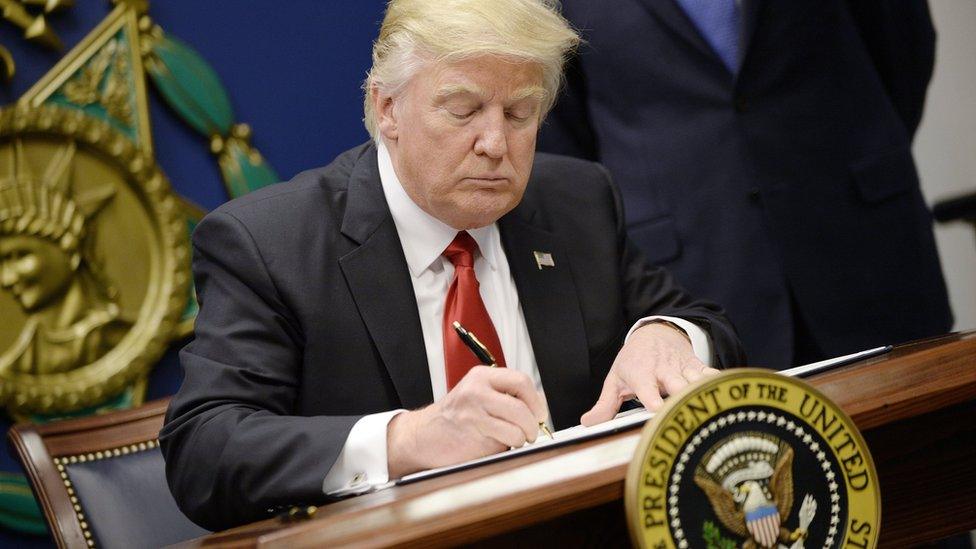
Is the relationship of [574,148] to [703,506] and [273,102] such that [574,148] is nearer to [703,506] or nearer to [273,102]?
[273,102]

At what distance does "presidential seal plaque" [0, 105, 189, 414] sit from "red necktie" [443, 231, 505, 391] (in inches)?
50.9

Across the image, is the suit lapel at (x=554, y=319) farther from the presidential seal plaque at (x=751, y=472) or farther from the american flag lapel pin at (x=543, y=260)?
the presidential seal plaque at (x=751, y=472)

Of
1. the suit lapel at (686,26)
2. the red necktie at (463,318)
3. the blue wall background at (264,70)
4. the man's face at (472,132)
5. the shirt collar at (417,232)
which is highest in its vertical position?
the blue wall background at (264,70)

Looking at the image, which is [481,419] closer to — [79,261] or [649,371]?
[649,371]

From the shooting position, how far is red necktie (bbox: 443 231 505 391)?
1958 millimetres

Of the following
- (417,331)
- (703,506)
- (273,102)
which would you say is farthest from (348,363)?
(273,102)

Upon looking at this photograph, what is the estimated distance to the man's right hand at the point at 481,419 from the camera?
150 centimetres

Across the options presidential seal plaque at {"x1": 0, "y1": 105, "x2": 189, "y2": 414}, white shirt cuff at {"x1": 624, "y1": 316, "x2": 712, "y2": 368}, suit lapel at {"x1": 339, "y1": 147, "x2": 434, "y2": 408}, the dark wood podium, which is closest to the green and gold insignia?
presidential seal plaque at {"x1": 0, "y1": 105, "x2": 189, "y2": 414}

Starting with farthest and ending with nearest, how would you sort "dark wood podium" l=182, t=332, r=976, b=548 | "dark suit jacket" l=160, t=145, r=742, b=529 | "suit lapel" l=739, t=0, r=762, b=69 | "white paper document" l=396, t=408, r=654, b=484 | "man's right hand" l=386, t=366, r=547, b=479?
1. "suit lapel" l=739, t=0, r=762, b=69
2. "dark suit jacket" l=160, t=145, r=742, b=529
3. "man's right hand" l=386, t=366, r=547, b=479
4. "white paper document" l=396, t=408, r=654, b=484
5. "dark wood podium" l=182, t=332, r=976, b=548

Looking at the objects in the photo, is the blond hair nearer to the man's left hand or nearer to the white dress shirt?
the white dress shirt

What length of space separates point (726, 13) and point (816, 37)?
21 centimetres

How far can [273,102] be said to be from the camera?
3.39 meters

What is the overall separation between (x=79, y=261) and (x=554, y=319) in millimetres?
1398

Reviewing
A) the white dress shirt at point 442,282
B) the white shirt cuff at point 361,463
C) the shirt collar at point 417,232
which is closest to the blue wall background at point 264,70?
the white dress shirt at point 442,282
